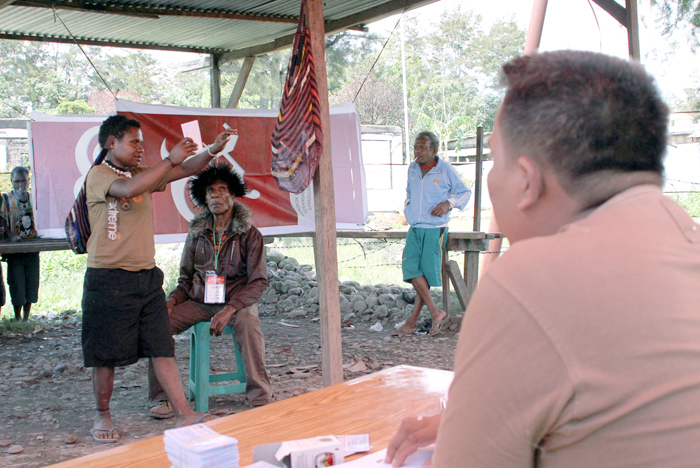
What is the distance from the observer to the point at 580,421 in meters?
0.74

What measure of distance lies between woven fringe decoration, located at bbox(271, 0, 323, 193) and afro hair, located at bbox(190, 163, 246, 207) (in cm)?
105

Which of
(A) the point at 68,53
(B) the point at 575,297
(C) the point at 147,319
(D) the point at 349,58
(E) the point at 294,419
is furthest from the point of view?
(A) the point at 68,53

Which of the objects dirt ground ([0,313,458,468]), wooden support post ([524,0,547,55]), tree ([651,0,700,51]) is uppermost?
tree ([651,0,700,51])

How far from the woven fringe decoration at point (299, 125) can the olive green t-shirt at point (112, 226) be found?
2.32 ft

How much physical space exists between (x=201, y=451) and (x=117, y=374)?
14.7 feet

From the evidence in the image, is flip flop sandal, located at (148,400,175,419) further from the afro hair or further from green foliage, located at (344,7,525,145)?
green foliage, located at (344,7,525,145)

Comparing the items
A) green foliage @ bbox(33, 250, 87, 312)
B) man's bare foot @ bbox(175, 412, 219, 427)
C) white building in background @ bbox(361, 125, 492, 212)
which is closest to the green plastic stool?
man's bare foot @ bbox(175, 412, 219, 427)

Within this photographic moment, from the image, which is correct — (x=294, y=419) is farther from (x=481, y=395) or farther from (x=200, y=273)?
(x=200, y=273)

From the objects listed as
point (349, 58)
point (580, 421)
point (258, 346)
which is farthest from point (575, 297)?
point (349, 58)

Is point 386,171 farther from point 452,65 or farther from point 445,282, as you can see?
point 452,65

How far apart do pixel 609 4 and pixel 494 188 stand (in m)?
4.76

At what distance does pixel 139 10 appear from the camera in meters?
6.10

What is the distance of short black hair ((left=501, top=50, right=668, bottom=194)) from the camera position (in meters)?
0.81

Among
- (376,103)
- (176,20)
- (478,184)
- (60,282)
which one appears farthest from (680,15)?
(376,103)
